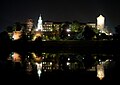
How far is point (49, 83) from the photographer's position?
14266mm

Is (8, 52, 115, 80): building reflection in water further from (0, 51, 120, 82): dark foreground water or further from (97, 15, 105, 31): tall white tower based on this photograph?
(97, 15, 105, 31): tall white tower

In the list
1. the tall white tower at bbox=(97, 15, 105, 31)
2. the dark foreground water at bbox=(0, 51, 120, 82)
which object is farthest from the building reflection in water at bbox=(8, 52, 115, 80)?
the tall white tower at bbox=(97, 15, 105, 31)

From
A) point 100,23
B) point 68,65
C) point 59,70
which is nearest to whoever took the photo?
point 59,70

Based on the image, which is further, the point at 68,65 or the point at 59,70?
the point at 68,65

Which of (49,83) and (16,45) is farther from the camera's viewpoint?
(16,45)

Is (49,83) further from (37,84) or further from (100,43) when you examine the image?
(100,43)

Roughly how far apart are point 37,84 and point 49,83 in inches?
23.2

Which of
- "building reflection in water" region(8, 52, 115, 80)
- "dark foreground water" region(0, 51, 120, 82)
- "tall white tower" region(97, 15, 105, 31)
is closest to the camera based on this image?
"dark foreground water" region(0, 51, 120, 82)

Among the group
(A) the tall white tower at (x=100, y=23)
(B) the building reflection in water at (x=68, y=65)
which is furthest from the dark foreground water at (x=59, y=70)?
(A) the tall white tower at (x=100, y=23)

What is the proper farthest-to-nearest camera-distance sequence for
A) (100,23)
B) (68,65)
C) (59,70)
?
(100,23) < (68,65) < (59,70)

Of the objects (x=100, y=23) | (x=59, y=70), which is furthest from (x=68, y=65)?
(x=100, y=23)

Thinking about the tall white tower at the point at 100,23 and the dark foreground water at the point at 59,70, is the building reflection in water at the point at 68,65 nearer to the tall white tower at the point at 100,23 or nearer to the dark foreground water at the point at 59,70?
the dark foreground water at the point at 59,70

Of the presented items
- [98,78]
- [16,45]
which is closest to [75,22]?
[16,45]

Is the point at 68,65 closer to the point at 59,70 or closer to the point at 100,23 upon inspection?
the point at 59,70
